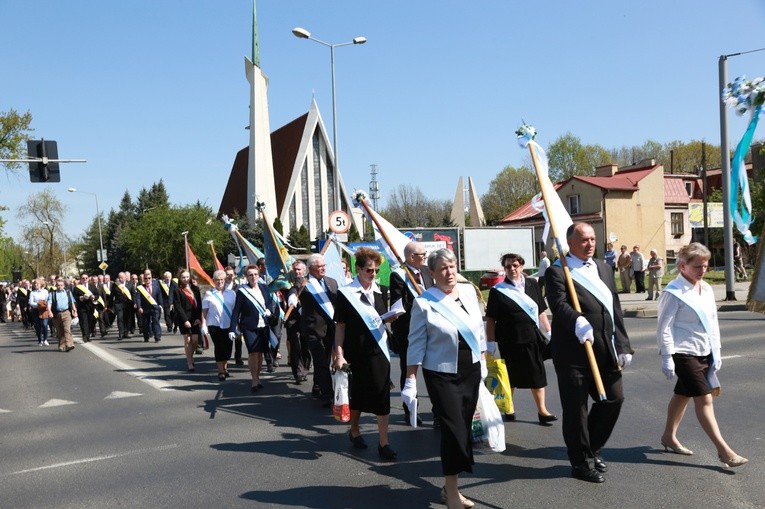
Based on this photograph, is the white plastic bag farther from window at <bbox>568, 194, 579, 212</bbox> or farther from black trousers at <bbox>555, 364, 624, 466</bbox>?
window at <bbox>568, 194, 579, 212</bbox>

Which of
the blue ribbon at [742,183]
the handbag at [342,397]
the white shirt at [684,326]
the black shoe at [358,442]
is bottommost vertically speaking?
the black shoe at [358,442]

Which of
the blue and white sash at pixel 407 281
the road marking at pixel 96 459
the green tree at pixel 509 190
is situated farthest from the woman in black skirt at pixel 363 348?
the green tree at pixel 509 190

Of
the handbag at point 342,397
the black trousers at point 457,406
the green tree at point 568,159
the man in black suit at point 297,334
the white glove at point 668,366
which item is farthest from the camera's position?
the green tree at point 568,159

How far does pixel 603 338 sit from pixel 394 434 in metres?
2.62

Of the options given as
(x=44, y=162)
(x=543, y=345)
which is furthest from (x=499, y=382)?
(x=44, y=162)

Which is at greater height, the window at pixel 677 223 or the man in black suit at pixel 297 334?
the window at pixel 677 223

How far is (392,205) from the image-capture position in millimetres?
96438

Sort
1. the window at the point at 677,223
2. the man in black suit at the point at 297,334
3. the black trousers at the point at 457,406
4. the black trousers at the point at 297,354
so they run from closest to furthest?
1. the black trousers at the point at 457,406
2. the man in black suit at the point at 297,334
3. the black trousers at the point at 297,354
4. the window at the point at 677,223

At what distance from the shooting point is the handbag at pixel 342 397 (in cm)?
697

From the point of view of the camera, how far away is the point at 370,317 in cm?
664

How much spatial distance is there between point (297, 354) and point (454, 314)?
5.96 meters

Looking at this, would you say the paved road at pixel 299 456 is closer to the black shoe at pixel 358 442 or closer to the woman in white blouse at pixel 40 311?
the black shoe at pixel 358 442

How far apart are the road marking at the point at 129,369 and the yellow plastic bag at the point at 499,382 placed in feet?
18.0

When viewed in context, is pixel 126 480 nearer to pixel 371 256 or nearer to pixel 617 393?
pixel 371 256
